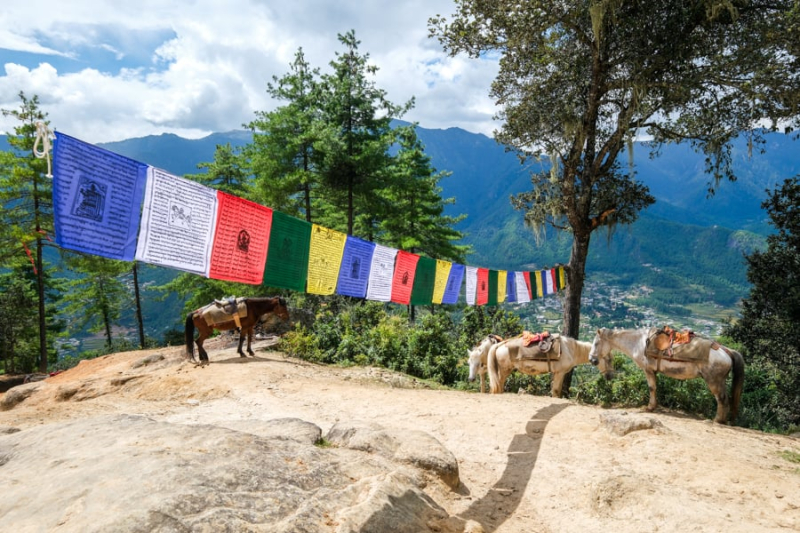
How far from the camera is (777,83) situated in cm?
801

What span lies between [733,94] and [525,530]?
32.3 feet

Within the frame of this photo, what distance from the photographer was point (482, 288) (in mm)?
12656

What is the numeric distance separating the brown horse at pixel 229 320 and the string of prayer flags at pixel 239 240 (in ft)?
15.9

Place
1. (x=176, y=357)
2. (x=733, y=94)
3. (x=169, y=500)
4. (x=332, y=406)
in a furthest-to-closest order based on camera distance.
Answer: (x=176, y=357)
(x=733, y=94)
(x=332, y=406)
(x=169, y=500)

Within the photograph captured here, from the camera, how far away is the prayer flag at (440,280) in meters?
11.6

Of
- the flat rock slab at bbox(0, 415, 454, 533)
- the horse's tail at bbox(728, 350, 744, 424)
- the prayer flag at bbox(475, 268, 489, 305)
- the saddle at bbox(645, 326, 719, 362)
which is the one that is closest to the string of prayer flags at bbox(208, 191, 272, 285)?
the flat rock slab at bbox(0, 415, 454, 533)

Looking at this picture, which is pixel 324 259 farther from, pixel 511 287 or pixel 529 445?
pixel 511 287

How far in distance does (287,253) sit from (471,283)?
20.4 ft

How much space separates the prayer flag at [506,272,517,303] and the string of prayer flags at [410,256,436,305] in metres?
3.33

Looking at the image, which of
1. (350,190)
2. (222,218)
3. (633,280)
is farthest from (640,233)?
(222,218)

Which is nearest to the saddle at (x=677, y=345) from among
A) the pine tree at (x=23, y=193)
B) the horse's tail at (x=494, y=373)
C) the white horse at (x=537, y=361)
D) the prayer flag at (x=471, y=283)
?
the white horse at (x=537, y=361)

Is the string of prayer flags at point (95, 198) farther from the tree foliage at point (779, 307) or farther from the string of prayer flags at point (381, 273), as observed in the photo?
the tree foliage at point (779, 307)

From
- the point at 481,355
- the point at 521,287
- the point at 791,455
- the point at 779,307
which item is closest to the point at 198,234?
the point at 481,355

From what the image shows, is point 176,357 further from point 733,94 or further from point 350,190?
point 733,94
